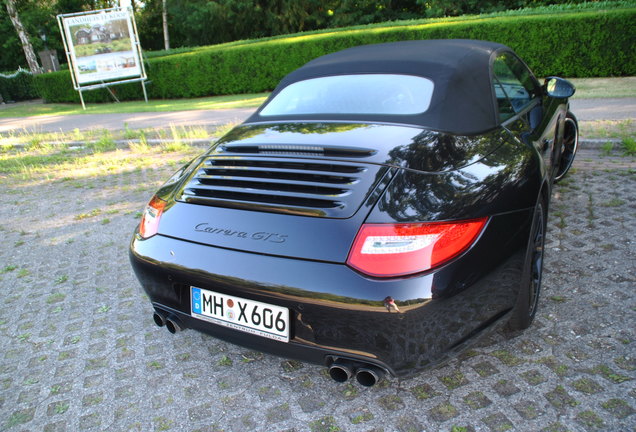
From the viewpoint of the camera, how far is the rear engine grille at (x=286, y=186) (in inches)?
76.7

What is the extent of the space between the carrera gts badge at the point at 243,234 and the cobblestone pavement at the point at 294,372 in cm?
79

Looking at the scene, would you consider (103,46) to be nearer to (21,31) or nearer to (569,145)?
(21,31)

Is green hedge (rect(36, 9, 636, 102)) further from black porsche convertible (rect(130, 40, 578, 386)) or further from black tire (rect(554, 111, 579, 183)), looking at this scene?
black porsche convertible (rect(130, 40, 578, 386))

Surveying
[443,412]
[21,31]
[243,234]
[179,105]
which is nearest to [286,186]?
[243,234]

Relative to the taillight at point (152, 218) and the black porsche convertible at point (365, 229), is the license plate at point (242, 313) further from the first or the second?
the taillight at point (152, 218)

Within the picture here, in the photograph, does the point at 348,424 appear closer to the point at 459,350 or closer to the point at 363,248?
the point at 459,350

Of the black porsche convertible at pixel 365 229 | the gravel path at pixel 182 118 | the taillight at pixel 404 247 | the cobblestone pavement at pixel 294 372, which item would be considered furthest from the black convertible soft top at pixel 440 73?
the gravel path at pixel 182 118

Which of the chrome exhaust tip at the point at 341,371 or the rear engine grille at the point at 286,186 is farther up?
the rear engine grille at the point at 286,186

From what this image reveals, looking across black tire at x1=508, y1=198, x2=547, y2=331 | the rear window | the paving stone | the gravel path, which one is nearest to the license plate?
the paving stone

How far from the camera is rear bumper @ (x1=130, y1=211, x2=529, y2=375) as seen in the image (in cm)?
172

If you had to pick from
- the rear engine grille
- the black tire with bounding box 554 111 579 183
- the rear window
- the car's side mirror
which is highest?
the rear window

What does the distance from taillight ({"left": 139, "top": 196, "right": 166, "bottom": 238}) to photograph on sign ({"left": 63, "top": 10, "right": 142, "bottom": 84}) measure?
16.3 m

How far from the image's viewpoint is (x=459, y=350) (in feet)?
6.21

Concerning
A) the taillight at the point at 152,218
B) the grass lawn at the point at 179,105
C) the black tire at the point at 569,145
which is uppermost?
the taillight at the point at 152,218
